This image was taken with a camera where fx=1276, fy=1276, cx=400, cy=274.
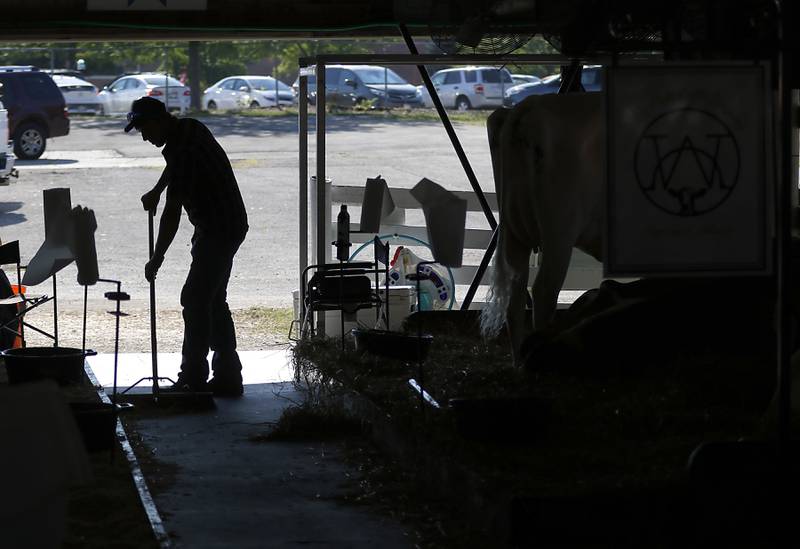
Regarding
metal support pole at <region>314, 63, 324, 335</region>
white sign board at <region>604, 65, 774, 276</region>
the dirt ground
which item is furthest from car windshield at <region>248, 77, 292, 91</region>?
white sign board at <region>604, 65, 774, 276</region>

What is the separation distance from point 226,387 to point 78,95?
23.6 m

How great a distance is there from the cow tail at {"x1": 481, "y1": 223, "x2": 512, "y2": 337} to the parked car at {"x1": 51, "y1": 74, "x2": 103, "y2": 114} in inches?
967

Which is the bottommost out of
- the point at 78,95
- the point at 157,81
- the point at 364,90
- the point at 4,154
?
the point at 4,154

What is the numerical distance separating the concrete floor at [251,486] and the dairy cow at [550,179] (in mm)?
1488

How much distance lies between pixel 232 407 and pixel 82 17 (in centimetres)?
300

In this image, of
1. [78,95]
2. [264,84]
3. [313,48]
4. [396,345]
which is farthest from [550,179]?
[313,48]

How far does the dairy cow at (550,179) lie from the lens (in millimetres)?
6699

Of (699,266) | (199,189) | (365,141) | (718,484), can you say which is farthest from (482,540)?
(365,141)

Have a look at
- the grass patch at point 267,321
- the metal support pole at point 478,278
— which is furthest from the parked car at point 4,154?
the metal support pole at point 478,278

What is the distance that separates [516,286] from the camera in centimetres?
691

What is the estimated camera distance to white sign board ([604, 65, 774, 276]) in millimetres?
4398

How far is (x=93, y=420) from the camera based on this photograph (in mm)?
5984

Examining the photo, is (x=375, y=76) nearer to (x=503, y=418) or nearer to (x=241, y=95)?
(x=241, y=95)

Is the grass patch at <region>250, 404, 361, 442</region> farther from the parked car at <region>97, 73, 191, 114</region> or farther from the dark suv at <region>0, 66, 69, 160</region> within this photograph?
the parked car at <region>97, 73, 191, 114</region>
